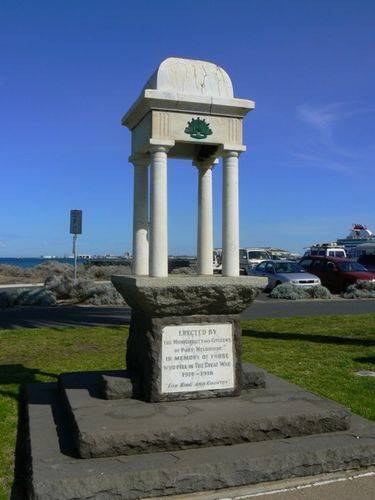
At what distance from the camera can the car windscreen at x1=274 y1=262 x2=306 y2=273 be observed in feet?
73.8

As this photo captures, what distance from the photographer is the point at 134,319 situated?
589 centimetres

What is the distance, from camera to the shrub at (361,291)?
20.3 meters

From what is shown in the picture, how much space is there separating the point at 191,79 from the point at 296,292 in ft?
48.2

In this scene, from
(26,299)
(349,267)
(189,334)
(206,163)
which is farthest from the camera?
(349,267)

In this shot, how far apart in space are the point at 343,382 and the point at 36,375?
409cm

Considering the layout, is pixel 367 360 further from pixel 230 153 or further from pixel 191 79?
pixel 191 79

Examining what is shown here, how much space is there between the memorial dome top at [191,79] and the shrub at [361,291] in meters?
15.9

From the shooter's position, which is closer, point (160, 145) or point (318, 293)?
point (160, 145)

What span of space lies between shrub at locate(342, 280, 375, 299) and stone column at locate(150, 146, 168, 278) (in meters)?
16.2

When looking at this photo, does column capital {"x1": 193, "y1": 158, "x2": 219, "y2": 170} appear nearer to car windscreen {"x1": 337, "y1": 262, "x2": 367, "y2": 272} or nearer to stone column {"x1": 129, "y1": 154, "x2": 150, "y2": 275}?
stone column {"x1": 129, "y1": 154, "x2": 150, "y2": 275}

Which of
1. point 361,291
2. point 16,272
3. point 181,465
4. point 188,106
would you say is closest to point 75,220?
point 361,291

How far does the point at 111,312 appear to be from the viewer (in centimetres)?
1497

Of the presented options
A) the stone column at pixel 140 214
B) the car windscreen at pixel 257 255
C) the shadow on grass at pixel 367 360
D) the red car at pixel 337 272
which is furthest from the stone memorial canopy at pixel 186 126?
the car windscreen at pixel 257 255

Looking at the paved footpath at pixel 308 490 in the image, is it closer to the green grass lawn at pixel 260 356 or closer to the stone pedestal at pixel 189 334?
the stone pedestal at pixel 189 334
